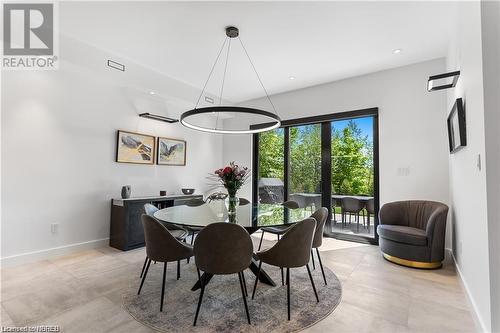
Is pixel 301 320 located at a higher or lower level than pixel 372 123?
lower

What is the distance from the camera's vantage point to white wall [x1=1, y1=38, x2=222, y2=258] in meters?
3.22

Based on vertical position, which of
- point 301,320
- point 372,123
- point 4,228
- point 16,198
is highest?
point 372,123

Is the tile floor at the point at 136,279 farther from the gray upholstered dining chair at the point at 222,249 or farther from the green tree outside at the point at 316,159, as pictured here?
the green tree outside at the point at 316,159

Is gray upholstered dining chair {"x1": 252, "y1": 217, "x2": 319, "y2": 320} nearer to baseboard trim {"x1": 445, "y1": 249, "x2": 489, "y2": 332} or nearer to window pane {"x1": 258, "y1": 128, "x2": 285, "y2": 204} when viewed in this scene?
baseboard trim {"x1": 445, "y1": 249, "x2": 489, "y2": 332}

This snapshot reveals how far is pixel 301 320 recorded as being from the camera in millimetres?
2004

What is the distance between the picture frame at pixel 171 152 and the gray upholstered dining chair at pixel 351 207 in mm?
3423

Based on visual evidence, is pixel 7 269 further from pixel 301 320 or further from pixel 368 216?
pixel 368 216

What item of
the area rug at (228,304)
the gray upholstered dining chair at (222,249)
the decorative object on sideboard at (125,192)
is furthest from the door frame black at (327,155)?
the gray upholstered dining chair at (222,249)

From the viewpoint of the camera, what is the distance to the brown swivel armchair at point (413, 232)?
10.1ft

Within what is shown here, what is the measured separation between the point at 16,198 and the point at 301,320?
3.78 metres

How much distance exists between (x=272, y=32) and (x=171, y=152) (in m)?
3.11

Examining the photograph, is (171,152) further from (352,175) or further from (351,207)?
(351,207)

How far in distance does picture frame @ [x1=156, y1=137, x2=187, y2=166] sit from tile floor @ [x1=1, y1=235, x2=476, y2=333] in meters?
2.05

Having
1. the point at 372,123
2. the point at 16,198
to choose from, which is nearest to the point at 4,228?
the point at 16,198
